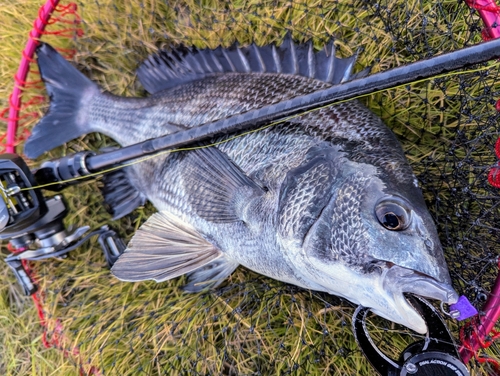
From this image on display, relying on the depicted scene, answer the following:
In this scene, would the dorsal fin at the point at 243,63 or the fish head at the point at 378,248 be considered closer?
the fish head at the point at 378,248

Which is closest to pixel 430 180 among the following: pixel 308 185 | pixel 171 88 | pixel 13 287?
pixel 308 185

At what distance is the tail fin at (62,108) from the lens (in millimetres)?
2102

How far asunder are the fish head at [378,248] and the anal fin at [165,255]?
574mm

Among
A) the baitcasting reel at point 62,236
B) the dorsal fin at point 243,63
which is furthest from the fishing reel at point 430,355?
the dorsal fin at point 243,63

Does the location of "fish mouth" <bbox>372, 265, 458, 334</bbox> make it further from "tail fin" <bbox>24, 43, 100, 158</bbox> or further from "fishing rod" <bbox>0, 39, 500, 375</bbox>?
"tail fin" <bbox>24, 43, 100, 158</bbox>

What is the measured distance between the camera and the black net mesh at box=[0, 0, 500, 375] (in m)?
1.71

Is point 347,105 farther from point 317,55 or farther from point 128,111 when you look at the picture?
point 128,111

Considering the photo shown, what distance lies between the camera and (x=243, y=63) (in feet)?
6.16

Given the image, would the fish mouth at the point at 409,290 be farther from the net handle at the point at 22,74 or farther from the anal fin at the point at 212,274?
the net handle at the point at 22,74

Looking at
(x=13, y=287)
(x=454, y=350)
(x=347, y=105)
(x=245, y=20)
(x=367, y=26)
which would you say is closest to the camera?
(x=454, y=350)

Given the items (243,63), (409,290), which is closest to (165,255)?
(243,63)

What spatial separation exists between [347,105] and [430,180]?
55 cm

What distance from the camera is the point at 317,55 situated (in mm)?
1759

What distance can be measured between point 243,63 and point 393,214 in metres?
1.04
